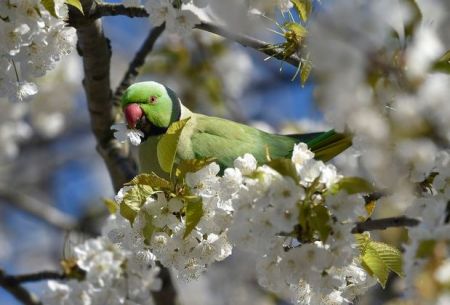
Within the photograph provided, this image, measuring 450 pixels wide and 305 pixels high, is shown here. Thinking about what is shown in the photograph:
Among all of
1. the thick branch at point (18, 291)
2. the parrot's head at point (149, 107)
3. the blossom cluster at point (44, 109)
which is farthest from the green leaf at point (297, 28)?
the blossom cluster at point (44, 109)

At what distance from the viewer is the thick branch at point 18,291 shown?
2.96 metres

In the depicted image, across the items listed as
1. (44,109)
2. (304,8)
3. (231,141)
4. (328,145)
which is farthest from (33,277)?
(44,109)

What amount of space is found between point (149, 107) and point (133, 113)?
0.09 m

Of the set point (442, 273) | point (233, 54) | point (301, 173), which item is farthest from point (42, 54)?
point (233, 54)

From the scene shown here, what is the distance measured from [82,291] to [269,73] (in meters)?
4.82

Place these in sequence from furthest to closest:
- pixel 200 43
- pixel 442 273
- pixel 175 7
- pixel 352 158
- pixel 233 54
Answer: pixel 233 54
pixel 200 43
pixel 175 7
pixel 352 158
pixel 442 273

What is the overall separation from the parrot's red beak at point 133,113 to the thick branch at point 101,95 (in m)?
0.14

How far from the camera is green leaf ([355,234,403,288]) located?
2129mm

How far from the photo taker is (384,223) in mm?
1862

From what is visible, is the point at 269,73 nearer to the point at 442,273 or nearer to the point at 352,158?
the point at 352,158

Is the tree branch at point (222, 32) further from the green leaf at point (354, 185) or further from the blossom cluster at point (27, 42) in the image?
the green leaf at point (354, 185)

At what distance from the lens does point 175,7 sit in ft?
7.23

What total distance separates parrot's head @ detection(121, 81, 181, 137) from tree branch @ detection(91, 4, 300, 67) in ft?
1.94

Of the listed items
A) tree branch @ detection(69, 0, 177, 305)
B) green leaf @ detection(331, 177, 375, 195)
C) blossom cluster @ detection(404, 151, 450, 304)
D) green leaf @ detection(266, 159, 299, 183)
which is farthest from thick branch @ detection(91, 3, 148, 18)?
blossom cluster @ detection(404, 151, 450, 304)
